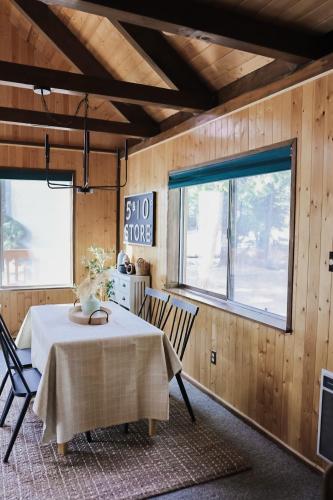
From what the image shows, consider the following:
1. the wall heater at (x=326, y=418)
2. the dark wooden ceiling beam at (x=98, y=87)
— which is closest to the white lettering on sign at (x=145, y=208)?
the dark wooden ceiling beam at (x=98, y=87)

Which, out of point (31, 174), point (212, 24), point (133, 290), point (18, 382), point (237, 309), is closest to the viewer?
point (212, 24)

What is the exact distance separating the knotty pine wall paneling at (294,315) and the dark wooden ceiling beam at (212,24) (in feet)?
0.85

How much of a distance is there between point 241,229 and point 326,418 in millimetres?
1599

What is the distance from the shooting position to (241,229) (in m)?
3.51

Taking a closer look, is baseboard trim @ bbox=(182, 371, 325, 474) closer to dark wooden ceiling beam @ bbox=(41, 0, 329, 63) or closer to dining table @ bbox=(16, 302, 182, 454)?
dining table @ bbox=(16, 302, 182, 454)

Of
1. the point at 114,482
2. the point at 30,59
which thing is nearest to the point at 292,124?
the point at 114,482

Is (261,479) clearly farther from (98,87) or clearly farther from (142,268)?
(98,87)

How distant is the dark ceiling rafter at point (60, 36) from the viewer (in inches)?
162

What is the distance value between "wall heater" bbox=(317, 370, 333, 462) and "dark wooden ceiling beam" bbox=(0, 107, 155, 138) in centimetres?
335

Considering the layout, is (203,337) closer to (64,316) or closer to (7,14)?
(64,316)

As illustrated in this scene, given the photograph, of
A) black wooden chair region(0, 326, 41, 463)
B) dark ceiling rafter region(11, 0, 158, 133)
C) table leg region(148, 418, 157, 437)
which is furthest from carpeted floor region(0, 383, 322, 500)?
dark ceiling rafter region(11, 0, 158, 133)

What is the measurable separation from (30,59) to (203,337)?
392 cm

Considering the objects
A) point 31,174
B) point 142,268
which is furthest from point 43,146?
point 142,268

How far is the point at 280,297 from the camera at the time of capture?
10.1ft
